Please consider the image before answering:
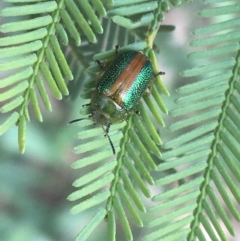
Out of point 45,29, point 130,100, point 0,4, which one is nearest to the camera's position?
point 45,29

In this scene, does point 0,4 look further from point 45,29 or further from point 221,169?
point 221,169

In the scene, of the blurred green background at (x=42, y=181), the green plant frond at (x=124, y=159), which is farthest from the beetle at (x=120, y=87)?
the blurred green background at (x=42, y=181)

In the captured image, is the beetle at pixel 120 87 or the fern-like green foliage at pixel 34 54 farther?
the beetle at pixel 120 87

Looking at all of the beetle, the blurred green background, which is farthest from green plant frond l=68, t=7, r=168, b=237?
the blurred green background

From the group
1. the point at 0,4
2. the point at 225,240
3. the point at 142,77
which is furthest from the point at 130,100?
the point at 0,4

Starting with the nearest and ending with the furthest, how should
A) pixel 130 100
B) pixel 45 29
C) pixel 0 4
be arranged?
pixel 45 29 → pixel 130 100 → pixel 0 4

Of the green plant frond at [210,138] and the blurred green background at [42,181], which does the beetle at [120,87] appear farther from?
the blurred green background at [42,181]

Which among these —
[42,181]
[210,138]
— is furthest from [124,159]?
[42,181]

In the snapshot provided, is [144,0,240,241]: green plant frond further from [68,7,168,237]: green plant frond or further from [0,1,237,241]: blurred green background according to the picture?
[0,1,237,241]: blurred green background
